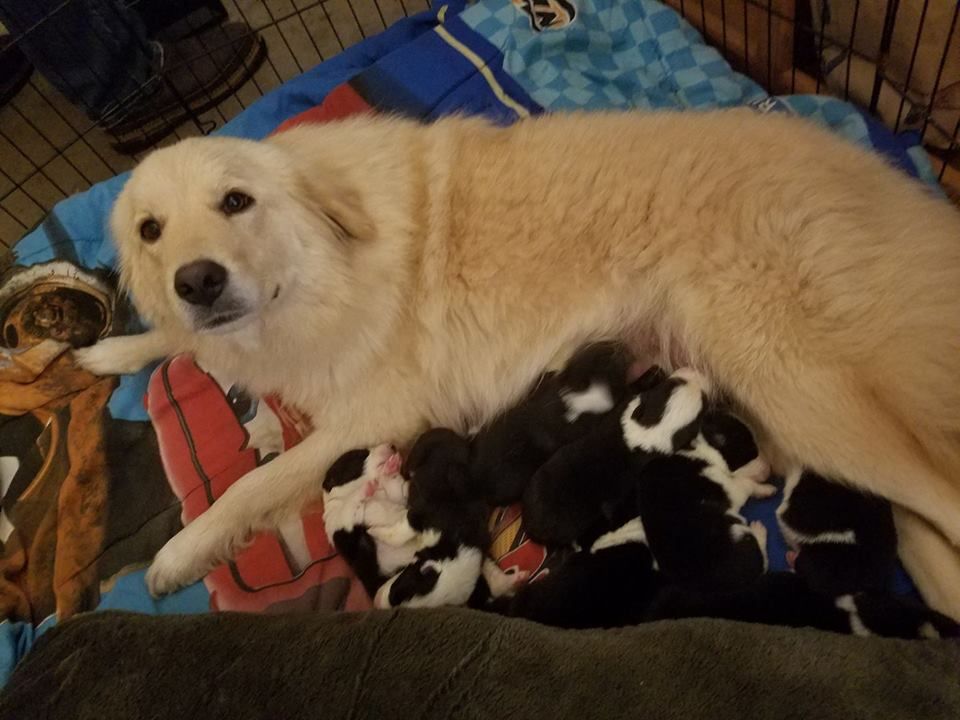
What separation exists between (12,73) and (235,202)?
2.99 metres

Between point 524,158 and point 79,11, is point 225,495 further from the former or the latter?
point 79,11

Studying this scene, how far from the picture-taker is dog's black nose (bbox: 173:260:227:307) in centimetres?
162

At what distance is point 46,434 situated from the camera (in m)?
2.21

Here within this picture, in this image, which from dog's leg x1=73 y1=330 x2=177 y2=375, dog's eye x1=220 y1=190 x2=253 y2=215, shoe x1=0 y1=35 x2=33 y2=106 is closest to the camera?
dog's eye x1=220 y1=190 x2=253 y2=215

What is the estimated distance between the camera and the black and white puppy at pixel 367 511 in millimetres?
1832

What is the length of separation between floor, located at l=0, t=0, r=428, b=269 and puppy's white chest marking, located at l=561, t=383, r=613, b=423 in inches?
93.4

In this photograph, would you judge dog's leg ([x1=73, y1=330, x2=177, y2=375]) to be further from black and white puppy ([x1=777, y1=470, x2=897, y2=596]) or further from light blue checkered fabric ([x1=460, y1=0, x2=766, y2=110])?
black and white puppy ([x1=777, y1=470, x2=897, y2=596])

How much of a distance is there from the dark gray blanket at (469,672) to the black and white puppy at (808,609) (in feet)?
0.48

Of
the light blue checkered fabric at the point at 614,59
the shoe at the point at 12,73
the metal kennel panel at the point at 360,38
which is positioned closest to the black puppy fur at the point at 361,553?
the light blue checkered fabric at the point at 614,59

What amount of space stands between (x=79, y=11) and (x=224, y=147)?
194 cm

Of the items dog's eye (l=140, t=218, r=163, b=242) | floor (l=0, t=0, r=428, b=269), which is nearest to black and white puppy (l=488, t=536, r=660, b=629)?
dog's eye (l=140, t=218, r=163, b=242)

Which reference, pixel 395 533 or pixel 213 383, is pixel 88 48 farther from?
pixel 395 533

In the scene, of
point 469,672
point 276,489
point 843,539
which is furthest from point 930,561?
point 276,489

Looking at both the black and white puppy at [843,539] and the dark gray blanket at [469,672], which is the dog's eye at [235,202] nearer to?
the dark gray blanket at [469,672]
